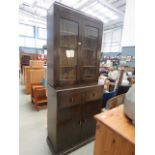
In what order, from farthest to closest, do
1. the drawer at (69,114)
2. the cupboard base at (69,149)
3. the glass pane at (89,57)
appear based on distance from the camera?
the glass pane at (89,57) < the cupboard base at (69,149) < the drawer at (69,114)

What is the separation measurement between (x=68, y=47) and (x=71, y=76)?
411 millimetres

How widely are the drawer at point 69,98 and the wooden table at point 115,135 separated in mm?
618

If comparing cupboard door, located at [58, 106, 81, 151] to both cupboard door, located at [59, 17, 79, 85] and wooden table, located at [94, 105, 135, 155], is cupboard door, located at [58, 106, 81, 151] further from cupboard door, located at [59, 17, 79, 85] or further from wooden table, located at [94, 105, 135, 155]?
wooden table, located at [94, 105, 135, 155]

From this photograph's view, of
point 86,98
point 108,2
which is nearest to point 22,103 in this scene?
point 86,98

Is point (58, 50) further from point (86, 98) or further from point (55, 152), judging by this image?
point (55, 152)

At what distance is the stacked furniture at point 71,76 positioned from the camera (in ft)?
5.02

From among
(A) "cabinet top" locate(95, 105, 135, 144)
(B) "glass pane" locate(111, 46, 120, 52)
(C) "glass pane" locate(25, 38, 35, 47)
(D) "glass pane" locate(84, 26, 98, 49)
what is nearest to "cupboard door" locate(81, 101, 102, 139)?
(A) "cabinet top" locate(95, 105, 135, 144)

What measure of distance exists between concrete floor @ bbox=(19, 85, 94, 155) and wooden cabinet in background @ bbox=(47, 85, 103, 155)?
4.4 inches

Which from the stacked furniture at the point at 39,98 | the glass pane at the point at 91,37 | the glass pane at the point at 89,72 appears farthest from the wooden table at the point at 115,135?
the stacked furniture at the point at 39,98

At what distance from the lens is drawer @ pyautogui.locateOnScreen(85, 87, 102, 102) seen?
184cm

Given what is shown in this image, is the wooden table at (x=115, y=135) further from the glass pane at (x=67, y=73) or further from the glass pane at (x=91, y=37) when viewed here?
the glass pane at (x=91, y=37)

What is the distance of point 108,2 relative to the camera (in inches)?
174

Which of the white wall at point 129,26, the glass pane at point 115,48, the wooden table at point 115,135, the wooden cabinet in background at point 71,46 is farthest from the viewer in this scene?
the glass pane at point 115,48
